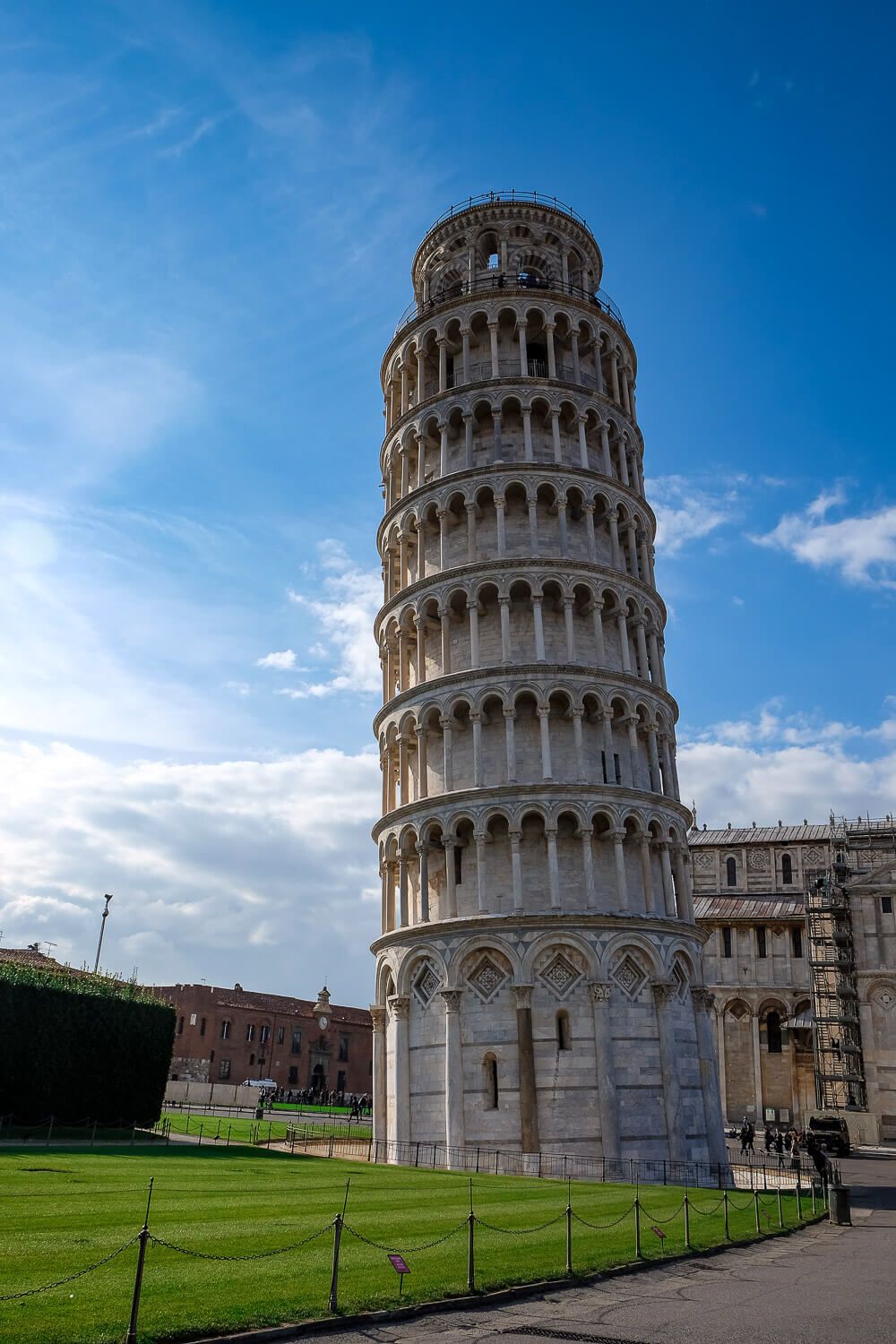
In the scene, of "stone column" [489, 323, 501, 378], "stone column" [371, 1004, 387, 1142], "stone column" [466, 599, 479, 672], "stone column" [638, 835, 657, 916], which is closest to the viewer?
"stone column" [638, 835, 657, 916]

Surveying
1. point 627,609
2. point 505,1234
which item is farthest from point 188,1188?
point 627,609

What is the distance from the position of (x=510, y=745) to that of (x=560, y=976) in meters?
8.31

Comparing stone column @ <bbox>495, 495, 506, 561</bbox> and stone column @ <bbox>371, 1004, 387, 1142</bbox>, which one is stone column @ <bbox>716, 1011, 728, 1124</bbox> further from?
stone column @ <bbox>495, 495, 506, 561</bbox>

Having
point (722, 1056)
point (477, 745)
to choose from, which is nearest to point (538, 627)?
point (477, 745)

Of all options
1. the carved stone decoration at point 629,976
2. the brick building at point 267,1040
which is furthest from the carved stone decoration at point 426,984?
the brick building at point 267,1040

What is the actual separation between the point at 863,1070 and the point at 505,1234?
175 ft

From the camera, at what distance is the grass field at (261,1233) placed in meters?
11.5

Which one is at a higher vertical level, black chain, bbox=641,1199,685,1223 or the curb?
the curb

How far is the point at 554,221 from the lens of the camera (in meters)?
50.2

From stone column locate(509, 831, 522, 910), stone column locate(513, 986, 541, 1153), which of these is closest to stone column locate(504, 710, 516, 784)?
stone column locate(509, 831, 522, 910)

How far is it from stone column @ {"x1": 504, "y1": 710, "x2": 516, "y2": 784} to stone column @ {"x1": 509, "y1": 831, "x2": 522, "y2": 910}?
2.13 m

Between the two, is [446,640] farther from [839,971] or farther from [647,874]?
[839,971]

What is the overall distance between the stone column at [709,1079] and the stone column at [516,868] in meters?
7.62

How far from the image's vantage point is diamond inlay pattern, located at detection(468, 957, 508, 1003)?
34812 millimetres
